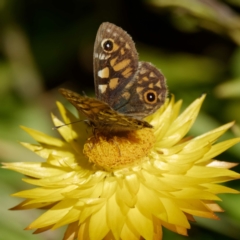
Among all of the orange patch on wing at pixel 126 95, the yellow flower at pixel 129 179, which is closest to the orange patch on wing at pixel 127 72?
the orange patch on wing at pixel 126 95

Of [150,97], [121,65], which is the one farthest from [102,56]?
[150,97]

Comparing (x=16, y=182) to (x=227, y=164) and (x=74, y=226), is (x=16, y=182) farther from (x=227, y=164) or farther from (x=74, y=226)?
(x=227, y=164)

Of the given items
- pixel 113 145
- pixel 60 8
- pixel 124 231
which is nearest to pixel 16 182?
pixel 113 145

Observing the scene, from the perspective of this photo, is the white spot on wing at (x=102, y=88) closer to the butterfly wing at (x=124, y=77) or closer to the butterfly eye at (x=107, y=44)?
the butterfly wing at (x=124, y=77)

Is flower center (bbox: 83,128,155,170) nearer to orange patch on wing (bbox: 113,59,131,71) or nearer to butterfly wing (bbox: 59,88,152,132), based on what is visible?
butterfly wing (bbox: 59,88,152,132)

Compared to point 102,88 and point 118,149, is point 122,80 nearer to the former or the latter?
point 102,88

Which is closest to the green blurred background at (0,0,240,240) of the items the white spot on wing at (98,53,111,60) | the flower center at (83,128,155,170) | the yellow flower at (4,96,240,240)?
the yellow flower at (4,96,240,240)
